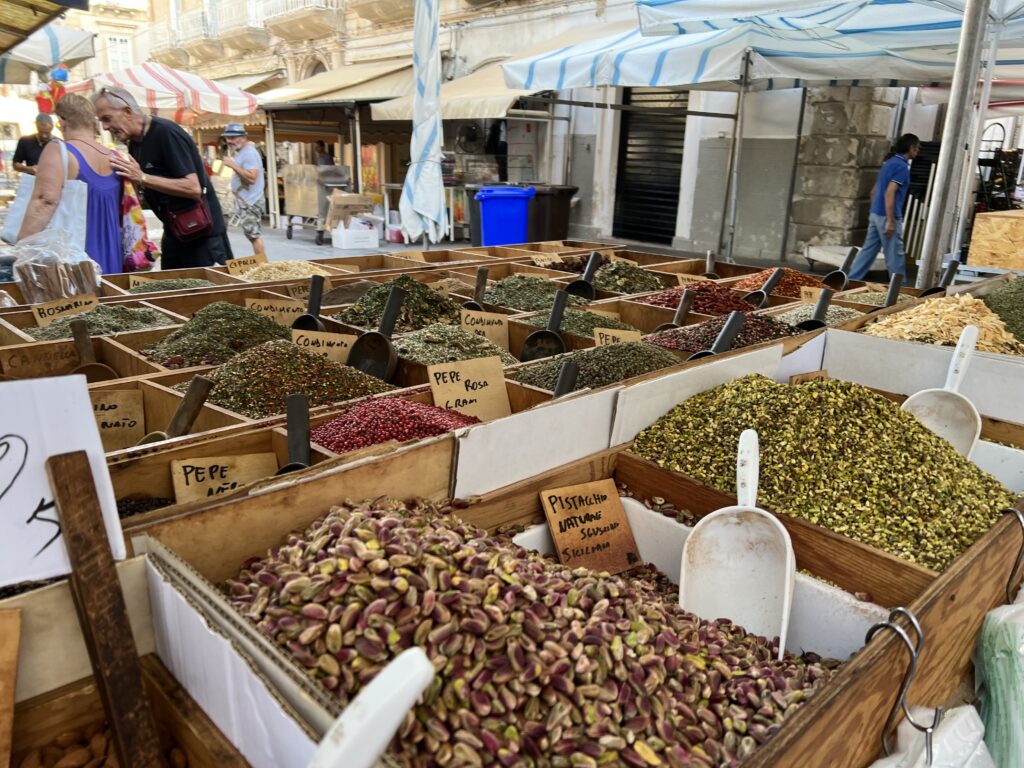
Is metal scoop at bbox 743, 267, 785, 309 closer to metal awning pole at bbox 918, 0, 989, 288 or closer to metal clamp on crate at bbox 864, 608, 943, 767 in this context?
metal awning pole at bbox 918, 0, 989, 288

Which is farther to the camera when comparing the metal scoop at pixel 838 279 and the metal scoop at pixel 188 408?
the metal scoop at pixel 838 279

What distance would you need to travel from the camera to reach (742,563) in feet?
4.56

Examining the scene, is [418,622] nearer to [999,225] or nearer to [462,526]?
[462,526]

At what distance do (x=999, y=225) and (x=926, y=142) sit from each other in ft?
15.8

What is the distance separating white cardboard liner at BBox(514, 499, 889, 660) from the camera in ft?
4.21

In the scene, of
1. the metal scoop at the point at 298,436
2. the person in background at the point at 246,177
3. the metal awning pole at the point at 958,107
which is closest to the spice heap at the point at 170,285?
the metal scoop at the point at 298,436

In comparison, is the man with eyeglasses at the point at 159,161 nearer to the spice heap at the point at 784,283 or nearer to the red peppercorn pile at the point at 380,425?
the red peppercorn pile at the point at 380,425

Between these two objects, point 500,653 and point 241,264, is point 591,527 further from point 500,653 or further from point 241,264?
point 241,264

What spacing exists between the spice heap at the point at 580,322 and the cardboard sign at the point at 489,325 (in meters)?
0.10

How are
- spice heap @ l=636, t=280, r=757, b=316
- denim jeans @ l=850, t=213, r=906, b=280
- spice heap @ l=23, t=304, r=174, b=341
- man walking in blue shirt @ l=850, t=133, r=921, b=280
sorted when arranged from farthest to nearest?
denim jeans @ l=850, t=213, r=906, b=280 → man walking in blue shirt @ l=850, t=133, r=921, b=280 → spice heap @ l=636, t=280, r=757, b=316 → spice heap @ l=23, t=304, r=174, b=341

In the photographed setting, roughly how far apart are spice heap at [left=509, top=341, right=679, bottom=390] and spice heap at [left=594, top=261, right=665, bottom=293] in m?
1.44

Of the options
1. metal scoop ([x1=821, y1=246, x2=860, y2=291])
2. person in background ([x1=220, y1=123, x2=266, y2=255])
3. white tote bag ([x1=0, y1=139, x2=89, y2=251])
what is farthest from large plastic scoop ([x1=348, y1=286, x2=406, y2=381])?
person in background ([x1=220, y1=123, x2=266, y2=255])

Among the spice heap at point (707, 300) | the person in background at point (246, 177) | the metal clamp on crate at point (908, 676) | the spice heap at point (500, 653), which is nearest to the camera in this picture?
the spice heap at point (500, 653)

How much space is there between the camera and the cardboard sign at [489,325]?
263cm
